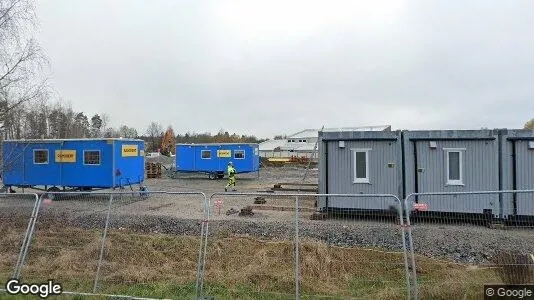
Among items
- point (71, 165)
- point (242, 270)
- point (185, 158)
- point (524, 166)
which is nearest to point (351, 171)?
point (524, 166)

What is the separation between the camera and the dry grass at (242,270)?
5945mm

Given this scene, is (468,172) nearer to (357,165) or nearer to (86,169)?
(357,165)

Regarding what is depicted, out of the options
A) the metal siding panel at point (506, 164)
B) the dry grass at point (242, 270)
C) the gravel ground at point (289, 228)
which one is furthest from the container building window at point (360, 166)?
the dry grass at point (242, 270)

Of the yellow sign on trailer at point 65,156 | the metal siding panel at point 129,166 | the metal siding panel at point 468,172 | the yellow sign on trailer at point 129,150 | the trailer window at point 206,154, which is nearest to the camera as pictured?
the metal siding panel at point 468,172

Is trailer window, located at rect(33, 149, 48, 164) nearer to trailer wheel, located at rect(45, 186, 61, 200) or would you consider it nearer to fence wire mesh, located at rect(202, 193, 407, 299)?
trailer wheel, located at rect(45, 186, 61, 200)

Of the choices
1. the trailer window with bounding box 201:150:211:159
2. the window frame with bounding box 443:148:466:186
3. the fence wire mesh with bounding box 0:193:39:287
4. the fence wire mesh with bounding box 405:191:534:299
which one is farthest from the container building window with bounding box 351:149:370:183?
the trailer window with bounding box 201:150:211:159

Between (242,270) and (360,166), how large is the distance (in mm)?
7765

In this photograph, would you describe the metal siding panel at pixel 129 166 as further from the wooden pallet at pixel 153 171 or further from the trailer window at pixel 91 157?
the wooden pallet at pixel 153 171

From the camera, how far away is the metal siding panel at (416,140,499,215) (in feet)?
39.0

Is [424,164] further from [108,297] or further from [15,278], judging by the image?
[15,278]

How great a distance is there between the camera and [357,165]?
13.5 m

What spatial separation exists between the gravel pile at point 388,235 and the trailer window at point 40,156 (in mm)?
10832

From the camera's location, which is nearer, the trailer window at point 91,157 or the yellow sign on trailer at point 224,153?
the trailer window at point 91,157

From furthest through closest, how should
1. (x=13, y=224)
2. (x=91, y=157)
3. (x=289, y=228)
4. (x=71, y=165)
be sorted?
(x=71, y=165) < (x=91, y=157) < (x=289, y=228) < (x=13, y=224)
